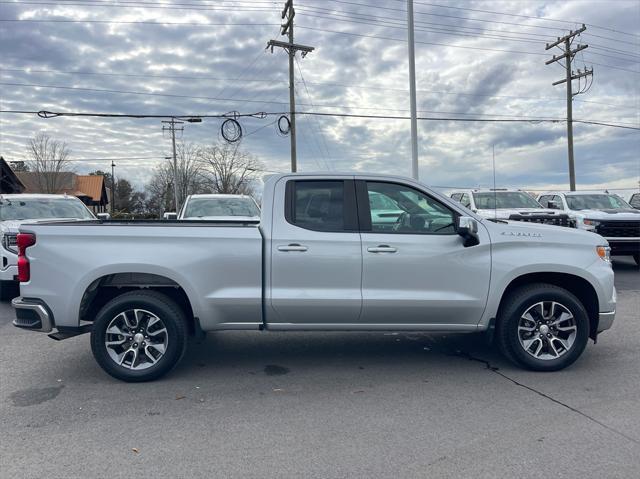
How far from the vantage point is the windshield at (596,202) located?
13.6 m

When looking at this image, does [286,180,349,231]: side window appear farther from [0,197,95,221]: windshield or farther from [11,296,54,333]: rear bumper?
[0,197,95,221]: windshield

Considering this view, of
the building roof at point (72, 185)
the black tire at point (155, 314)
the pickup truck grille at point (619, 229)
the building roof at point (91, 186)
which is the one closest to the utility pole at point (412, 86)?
the pickup truck grille at point (619, 229)

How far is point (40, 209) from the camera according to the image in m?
10.3

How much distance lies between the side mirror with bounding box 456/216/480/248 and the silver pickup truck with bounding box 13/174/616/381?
0.5 inches

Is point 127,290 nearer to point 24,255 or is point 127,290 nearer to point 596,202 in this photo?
point 24,255

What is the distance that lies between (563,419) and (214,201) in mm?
9446

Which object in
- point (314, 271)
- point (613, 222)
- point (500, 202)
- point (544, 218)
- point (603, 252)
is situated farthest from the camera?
point (500, 202)

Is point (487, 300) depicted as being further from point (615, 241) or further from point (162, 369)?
point (615, 241)

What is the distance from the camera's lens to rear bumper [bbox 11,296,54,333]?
473 centimetres

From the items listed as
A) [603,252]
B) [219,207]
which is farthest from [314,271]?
[219,207]

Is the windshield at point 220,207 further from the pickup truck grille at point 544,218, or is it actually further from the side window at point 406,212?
the side window at point 406,212

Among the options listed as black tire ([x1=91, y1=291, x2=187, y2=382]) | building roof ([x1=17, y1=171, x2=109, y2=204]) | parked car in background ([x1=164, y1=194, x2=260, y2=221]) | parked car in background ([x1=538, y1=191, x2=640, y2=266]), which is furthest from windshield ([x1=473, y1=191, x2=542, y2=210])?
building roof ([x1=17, y1=171, x2=109, y2=204])

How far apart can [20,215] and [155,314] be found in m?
6.69

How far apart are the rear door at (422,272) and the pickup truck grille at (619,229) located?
857cm
